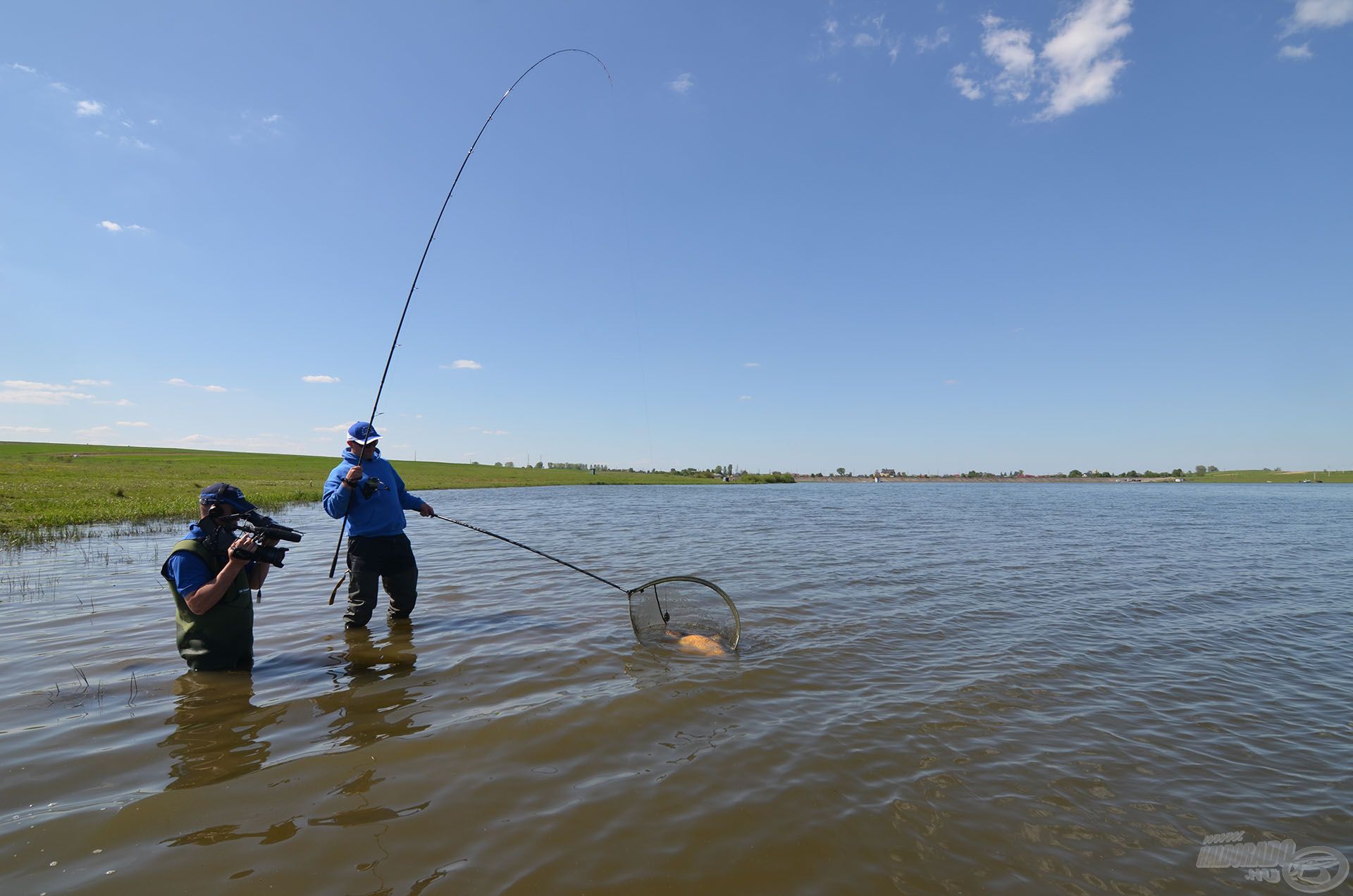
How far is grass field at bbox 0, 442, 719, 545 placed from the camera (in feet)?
72.3

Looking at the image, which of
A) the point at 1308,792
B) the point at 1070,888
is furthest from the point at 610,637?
the point at 1308,792

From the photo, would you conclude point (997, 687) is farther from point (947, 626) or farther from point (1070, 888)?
point (1070, 888)

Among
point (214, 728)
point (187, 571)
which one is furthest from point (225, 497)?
point (214, 728)

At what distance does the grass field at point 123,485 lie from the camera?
22.0 metres

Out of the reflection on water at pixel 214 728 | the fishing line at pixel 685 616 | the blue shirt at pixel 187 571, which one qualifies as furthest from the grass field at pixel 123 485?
the fishing line at pixel 685 616

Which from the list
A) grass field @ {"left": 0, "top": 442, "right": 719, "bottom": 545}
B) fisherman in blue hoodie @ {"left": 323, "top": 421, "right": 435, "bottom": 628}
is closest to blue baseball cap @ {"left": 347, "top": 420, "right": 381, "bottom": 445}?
fisherman in blue hoodie @ {"left": 323, "top": 421, "right": 435, "bottom": 628}

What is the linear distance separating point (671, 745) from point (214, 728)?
14.7 feet

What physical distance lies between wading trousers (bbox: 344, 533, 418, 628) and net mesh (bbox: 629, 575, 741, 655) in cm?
366

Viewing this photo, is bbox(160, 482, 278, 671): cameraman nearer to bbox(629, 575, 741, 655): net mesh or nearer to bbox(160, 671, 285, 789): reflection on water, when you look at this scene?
bbox(160, 671, 285, 789): reflection on water

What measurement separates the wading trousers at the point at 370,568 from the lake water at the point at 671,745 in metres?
0.51

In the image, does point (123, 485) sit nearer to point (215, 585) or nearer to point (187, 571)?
point (187, 571)

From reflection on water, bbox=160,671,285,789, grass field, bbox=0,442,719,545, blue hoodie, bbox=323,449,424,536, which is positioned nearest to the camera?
reflection on water, bbox=160,671,285,789

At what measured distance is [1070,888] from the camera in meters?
3.71

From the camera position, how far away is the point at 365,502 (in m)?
8.61
